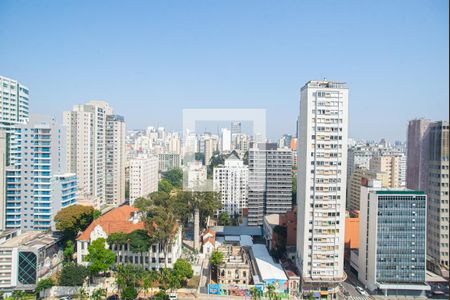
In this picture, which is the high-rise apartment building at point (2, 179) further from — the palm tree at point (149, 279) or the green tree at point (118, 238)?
the palm tree at point (149, 279)

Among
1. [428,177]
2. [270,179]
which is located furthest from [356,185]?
[428,177]

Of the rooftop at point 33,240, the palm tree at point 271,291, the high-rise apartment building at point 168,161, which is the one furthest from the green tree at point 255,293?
the high-rise apartment building at point 168,161

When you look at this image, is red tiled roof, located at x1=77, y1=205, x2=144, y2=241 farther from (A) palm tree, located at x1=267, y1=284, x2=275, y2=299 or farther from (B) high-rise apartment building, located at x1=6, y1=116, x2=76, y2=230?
(A) palm tree, located at x1=267, y1=284, x2=275, y2=299

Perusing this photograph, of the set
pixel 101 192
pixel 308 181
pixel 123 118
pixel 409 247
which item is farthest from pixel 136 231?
pixel 123 118

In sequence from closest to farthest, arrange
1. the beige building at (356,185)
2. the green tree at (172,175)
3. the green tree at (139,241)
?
the green tree at (139,241)
the beige building at (356,185)
the green tree at (172,175)

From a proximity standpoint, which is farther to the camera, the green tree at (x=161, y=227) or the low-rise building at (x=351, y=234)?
the low-rise building at (x=351, y=234)

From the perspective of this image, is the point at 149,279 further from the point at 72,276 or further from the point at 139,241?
the point at 72,276
